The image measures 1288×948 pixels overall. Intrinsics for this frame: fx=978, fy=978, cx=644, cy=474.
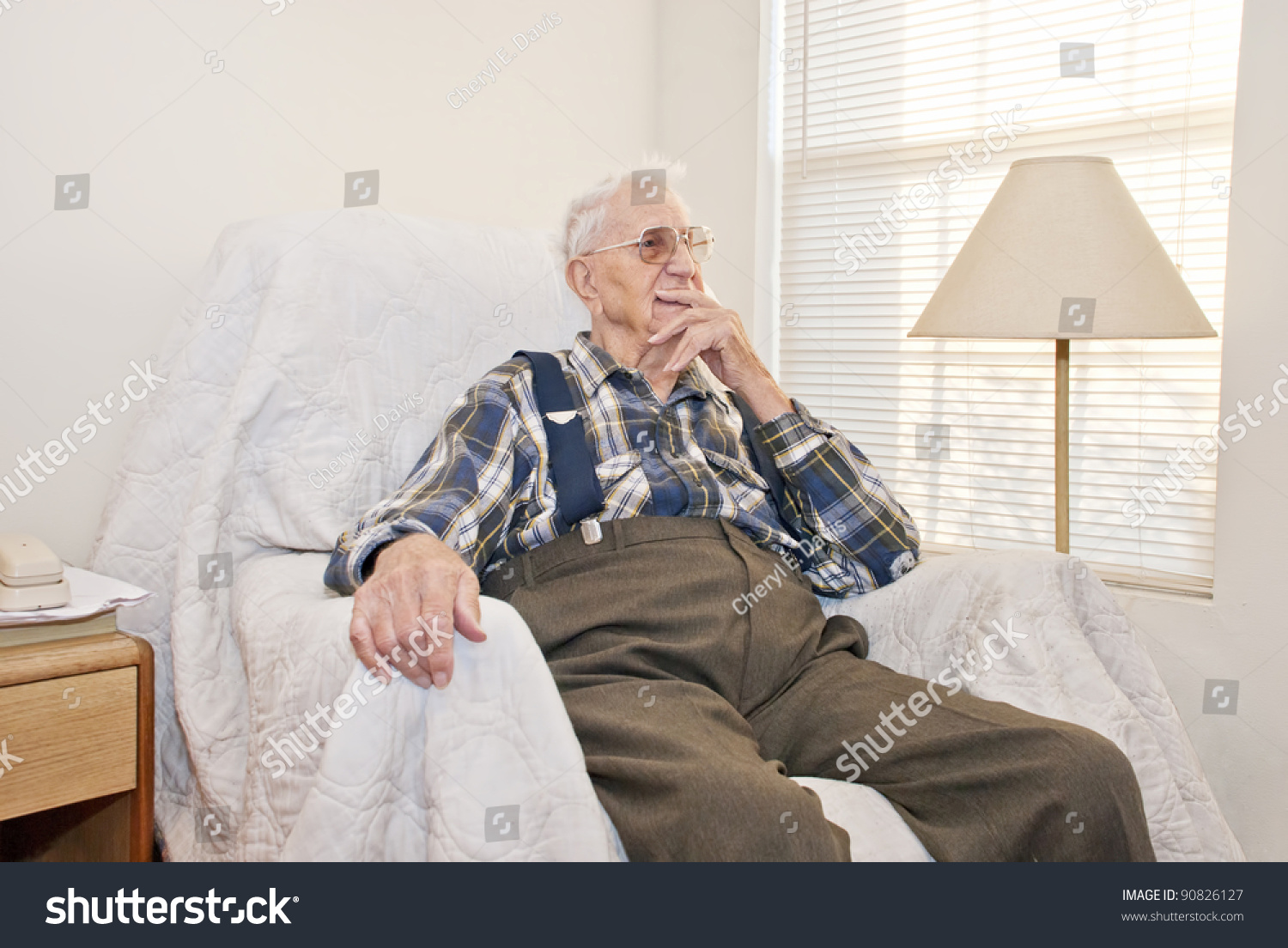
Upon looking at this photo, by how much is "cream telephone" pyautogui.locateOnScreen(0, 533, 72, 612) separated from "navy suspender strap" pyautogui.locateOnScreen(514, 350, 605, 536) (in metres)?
0.58

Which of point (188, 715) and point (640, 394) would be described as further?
point (640, 394)

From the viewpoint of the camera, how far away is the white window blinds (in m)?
1.85

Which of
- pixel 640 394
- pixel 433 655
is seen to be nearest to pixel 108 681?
pixel 433 655

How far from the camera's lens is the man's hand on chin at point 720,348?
1.41 m

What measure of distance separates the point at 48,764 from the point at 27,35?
3.33ft

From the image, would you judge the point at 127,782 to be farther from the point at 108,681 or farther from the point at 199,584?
the point at 199,584

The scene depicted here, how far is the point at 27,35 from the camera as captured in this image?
4.53 ft
